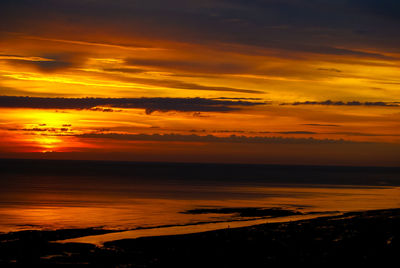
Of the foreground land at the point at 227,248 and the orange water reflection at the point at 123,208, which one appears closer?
the foreground land at the point at 227,248

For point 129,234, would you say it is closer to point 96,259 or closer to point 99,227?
point 99,227

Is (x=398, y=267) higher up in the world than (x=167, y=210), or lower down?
lower down

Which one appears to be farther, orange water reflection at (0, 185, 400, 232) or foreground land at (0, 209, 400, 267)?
orange water reflection at (0, 185, 400, 232)

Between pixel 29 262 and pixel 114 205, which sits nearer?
pixel 29 262

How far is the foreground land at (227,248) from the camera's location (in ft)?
92.4

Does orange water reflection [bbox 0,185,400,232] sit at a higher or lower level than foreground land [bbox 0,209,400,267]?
higher

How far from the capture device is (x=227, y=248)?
3244 cm

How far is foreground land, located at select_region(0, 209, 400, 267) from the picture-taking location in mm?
28172

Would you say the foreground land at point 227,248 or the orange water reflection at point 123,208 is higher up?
the orange water reflection at point 123,208

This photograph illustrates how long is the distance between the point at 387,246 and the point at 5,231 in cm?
2689

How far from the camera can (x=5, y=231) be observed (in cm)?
4175

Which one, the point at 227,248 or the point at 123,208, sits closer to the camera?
the point at 227,248

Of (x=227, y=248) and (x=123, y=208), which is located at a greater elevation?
(x=123, y=208)

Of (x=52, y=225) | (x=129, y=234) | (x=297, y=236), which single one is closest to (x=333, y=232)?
(x=297, y=236)
